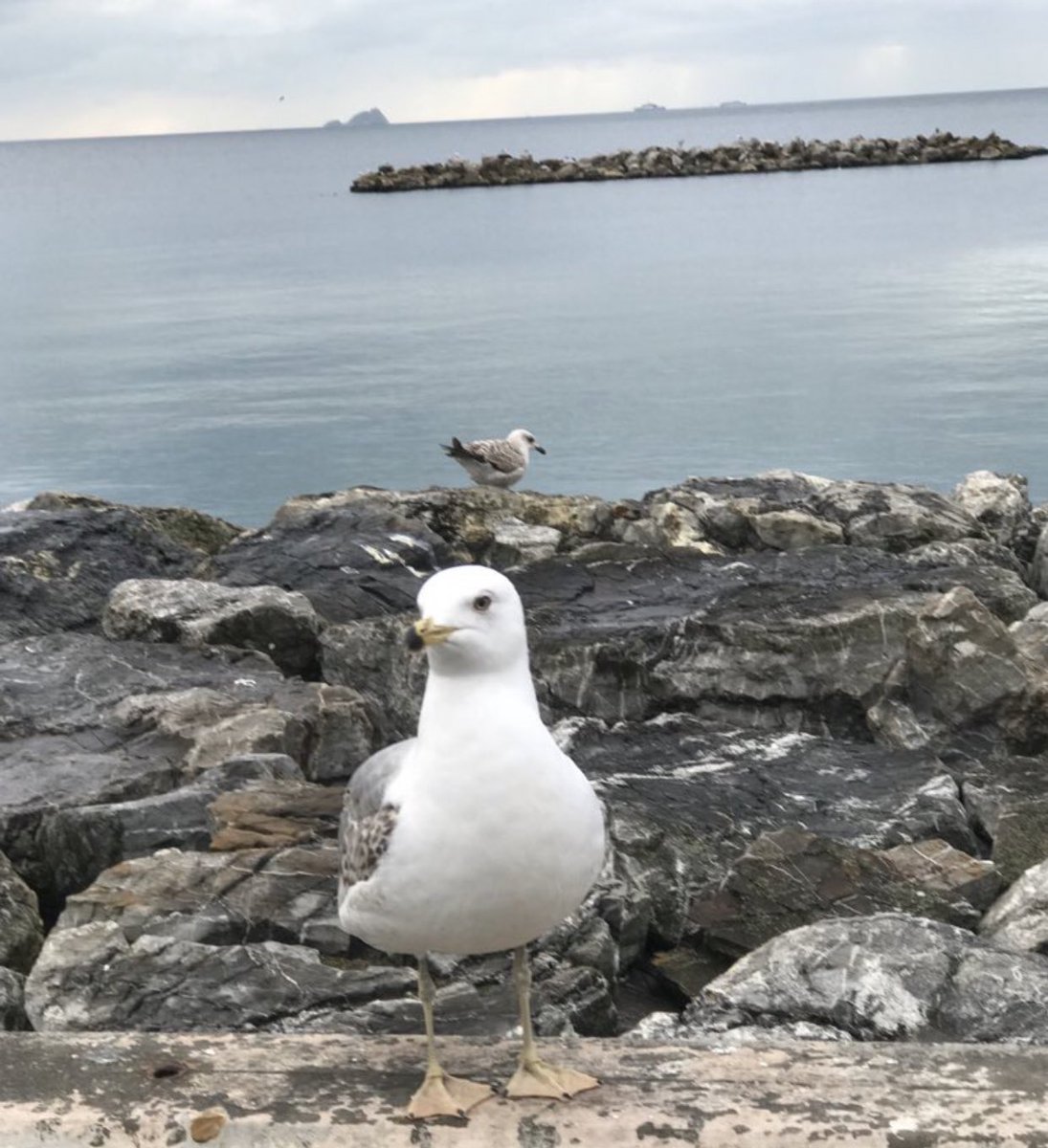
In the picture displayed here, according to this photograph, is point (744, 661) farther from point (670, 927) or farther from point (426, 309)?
point (426, 309)

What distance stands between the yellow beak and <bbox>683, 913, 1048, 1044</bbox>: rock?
152 centimetres

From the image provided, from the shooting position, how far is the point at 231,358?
23.3 meters

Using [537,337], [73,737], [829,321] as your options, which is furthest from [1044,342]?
[73,737]

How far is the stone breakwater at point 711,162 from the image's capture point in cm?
6538

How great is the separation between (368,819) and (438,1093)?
0.47m

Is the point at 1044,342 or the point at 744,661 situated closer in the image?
the point at 744,661

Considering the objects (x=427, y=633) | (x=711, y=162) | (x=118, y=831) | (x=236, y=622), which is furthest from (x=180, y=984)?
(x=711, y=162)

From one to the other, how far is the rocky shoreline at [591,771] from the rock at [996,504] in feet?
4.40

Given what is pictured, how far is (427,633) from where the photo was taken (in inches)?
106

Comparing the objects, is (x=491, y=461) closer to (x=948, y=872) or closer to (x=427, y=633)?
(x=948, y=872)

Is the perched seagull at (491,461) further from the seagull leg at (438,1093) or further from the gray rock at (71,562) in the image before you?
the seagull leg at (438,1093)

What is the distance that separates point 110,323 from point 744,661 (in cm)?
2341

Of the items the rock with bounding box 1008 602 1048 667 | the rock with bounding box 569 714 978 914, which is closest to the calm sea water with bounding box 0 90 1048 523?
the rock with bounding box 1008 602 1048 667

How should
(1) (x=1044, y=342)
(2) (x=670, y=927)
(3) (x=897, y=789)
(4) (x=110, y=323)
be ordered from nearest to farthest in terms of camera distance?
(2) (x=670, y=927) → (3) (x=897, y=789) → (1) (x=1044, y=342) → (4) (x=110, y=323)
